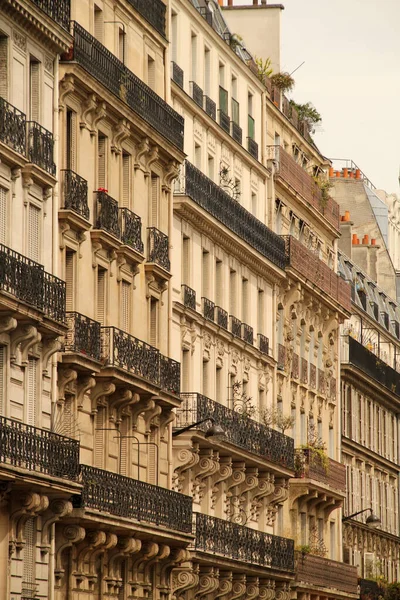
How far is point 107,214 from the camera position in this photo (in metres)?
49.3

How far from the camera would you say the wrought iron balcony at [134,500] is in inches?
1825

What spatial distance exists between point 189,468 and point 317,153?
75.6 ft

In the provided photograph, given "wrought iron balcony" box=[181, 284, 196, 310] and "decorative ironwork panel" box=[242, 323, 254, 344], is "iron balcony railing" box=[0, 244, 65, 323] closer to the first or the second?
"wrought iron balcony" box=[181, 284, 196, 310]

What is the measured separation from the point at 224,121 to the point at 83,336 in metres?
18.7

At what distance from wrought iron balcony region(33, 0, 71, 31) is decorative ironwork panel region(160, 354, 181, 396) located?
1036cm

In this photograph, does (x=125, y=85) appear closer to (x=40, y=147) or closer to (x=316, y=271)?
(x=40, y=147)

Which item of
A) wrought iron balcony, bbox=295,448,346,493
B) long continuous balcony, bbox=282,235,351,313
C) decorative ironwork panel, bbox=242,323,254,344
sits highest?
long continuous balcony, bbox=282,235,351,313

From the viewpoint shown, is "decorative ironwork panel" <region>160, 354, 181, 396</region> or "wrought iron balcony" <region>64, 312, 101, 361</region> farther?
"decorative ironwork panel" <region>160, 354, 181, 396</region>

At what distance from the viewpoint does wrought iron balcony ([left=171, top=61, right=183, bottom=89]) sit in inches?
2297

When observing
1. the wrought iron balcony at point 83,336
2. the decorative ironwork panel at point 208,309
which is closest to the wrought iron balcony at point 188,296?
the decorative ironwork panel at point 208,309

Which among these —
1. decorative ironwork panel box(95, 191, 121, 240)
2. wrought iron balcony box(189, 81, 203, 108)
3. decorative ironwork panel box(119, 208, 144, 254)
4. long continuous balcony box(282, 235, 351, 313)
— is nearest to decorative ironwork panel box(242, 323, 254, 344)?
long continuous balcony box(282, 235, 351, 313)

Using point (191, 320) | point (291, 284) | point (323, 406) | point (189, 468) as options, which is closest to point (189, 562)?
point (189, 468)

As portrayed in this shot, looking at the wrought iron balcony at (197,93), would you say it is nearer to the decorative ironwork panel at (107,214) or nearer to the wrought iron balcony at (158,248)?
the wrought iron balcony at (158,248)

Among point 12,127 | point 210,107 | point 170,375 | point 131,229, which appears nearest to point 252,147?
point 210,107
